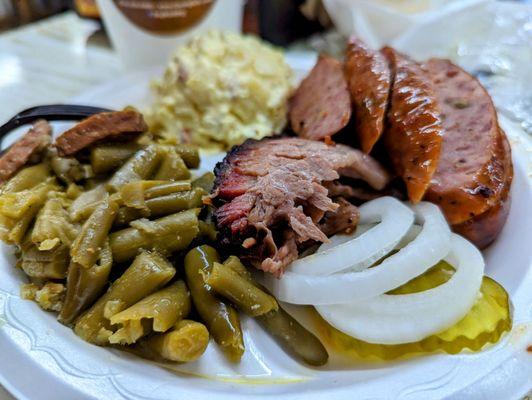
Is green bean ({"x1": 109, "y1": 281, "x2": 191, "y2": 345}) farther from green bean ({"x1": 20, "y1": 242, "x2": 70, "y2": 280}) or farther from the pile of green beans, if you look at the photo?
green bean ({"x1": 20, "y1": 242, "x2": 70, "y2": 280})

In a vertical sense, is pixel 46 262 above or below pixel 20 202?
below

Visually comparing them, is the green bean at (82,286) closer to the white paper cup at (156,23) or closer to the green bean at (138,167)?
the green bean at (138,167)

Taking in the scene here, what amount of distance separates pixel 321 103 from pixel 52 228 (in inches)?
53.6

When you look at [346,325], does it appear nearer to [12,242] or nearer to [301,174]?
[301,174]

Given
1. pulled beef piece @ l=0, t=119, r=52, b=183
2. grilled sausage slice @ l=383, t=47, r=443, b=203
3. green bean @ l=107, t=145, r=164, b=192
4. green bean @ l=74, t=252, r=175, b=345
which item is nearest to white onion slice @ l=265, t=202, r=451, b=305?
grilled sausage slice @ l=383, t=47, r=443, b=203

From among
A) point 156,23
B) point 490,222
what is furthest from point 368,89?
point 156,23

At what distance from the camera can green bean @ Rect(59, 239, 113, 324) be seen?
164cm

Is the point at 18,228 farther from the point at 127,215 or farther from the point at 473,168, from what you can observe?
the point at 473,168

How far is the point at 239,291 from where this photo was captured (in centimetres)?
166

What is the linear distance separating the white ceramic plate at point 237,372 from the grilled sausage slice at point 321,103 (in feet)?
3.13

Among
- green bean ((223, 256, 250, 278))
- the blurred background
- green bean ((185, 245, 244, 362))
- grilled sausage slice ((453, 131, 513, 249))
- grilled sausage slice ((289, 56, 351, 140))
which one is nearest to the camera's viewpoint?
green bean ((185, 245, 244, 362))

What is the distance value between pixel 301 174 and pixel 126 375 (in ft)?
2.90

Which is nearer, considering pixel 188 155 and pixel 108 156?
pixel 108 156

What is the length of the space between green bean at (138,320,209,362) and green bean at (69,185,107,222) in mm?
522
